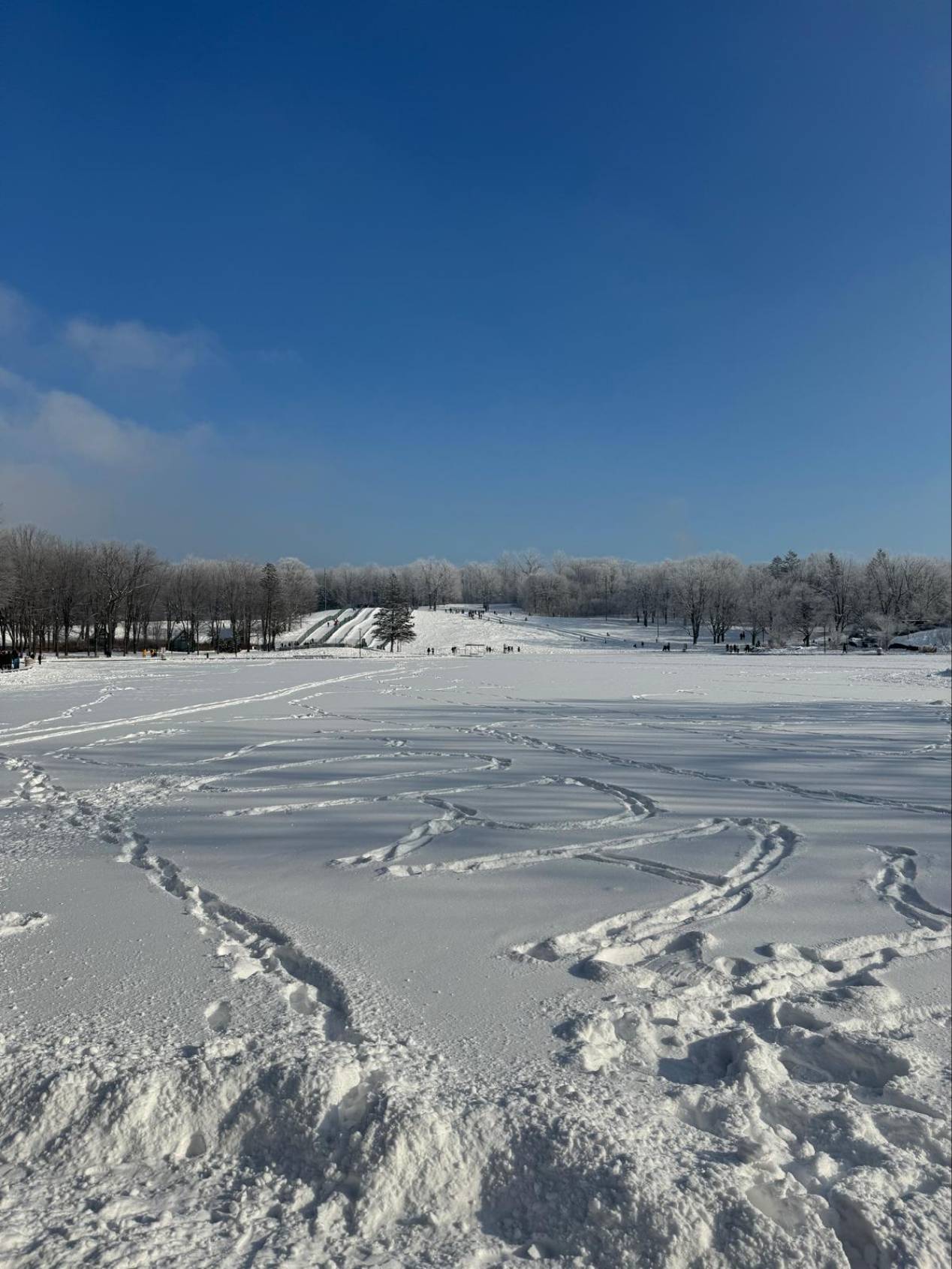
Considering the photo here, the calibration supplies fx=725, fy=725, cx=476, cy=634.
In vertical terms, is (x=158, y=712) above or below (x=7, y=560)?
below

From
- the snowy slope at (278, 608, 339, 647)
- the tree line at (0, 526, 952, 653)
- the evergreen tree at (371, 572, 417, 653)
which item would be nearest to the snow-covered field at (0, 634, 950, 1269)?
the tree line at (0, 526, 952, 653)

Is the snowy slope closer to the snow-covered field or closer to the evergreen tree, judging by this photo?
the evergreen tree

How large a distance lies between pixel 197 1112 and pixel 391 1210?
0.82m

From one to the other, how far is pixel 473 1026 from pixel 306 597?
101 meters

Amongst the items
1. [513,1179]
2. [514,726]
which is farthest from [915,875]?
[514,726]

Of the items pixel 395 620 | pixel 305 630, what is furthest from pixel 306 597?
pixel 395 620

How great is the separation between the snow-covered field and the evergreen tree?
60137 millimetres

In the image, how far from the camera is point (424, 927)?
422 centimetres

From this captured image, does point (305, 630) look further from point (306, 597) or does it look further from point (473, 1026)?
point (473, 1026)

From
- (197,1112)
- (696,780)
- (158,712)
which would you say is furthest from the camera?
(158,712)

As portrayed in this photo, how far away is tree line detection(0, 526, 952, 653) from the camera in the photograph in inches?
2307

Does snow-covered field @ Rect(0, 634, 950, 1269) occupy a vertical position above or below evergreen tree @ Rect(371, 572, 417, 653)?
below

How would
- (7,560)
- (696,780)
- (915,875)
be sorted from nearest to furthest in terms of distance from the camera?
(915,875) → (696,780) → (7,560)

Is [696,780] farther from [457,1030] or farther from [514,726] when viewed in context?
[457,1030]
